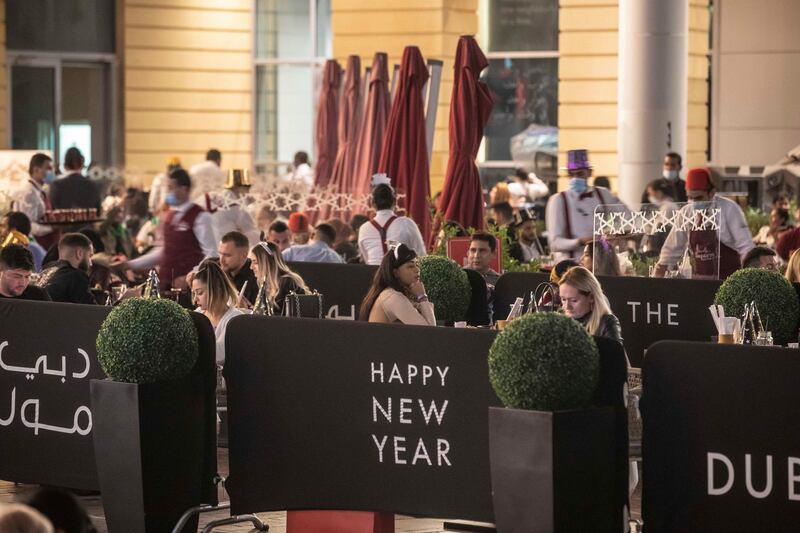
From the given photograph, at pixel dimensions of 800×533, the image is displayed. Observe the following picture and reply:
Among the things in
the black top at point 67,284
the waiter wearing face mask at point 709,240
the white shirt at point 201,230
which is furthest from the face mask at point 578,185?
the black top at point 67,284

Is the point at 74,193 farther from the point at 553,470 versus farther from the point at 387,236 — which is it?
the point at 553,470

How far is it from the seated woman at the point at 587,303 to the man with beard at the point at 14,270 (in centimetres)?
327

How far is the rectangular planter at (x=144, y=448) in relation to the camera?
8094mm

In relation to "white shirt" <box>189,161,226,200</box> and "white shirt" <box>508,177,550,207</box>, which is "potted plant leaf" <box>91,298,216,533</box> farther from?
"white shirt" <box>189,161,226,200</box>

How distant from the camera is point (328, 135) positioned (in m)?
20.0

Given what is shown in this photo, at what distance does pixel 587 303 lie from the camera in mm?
9344

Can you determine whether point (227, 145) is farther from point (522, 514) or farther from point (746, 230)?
point (522, 514)

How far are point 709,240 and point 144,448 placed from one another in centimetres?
553

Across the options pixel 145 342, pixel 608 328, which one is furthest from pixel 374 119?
pixel 145 342

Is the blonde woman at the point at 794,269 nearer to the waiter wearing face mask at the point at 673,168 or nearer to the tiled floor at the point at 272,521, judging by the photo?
the tiled floor at the point at 272,521

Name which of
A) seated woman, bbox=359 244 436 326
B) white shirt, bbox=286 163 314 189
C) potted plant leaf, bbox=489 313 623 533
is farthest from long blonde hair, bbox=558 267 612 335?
white shirt, bbox=286 163 314 189

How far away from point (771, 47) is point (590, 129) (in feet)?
9.95

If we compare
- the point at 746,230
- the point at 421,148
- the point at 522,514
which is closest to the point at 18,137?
the point at 421,148

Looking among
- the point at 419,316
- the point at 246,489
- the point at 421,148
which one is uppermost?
the point at 421,148
